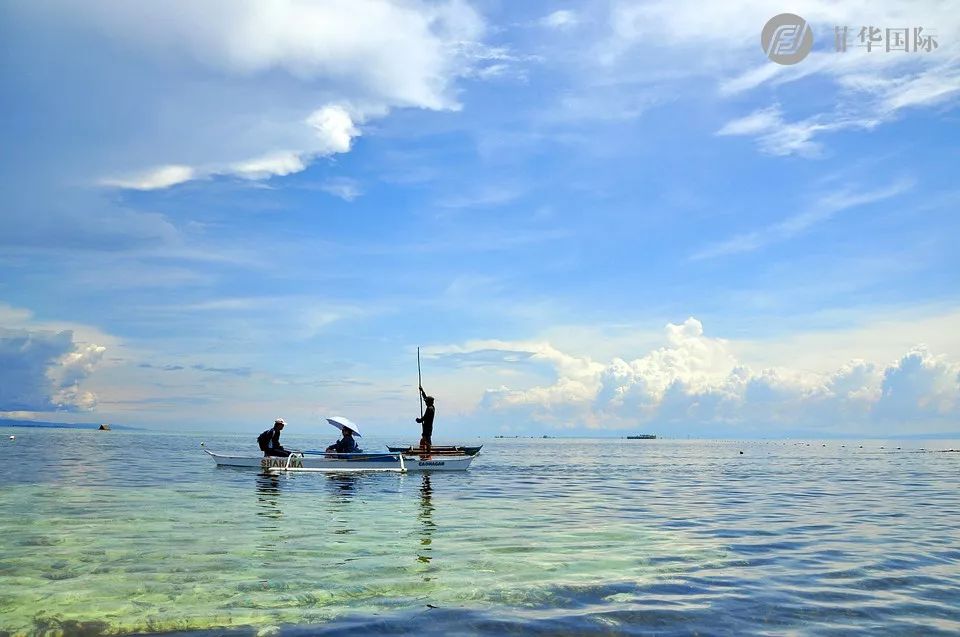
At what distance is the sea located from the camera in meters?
10.1

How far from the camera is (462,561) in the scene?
14594 millimetres

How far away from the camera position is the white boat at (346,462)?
39781 mm

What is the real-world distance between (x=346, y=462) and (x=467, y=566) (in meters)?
27.4

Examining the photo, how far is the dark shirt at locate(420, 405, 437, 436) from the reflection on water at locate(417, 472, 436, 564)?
25.7ft

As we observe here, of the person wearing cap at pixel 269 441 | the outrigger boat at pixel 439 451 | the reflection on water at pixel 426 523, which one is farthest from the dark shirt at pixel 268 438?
the reflection on water at pixel 426 523

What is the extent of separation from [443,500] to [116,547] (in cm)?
1385

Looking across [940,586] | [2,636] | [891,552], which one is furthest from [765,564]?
[2,636]

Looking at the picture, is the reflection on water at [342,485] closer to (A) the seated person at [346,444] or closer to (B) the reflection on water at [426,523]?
(A) the seated person at [346,444]

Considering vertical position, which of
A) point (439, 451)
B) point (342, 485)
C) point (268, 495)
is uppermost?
point (439, 451)

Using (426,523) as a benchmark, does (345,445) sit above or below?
above

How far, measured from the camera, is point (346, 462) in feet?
132

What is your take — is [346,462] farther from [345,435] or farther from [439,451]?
[439,451]

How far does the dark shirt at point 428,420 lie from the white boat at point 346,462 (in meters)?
1.67

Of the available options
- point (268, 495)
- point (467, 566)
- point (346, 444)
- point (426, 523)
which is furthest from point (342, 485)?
point (467, 566)
